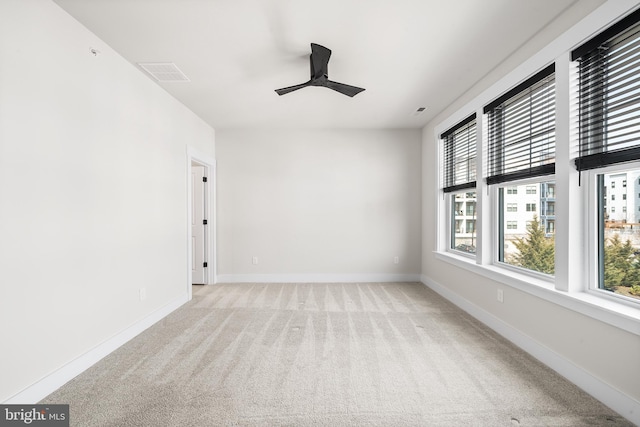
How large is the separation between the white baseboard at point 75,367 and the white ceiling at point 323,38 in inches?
98.9

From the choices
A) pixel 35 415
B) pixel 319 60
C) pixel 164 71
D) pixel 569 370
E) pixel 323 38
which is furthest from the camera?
pixel 164 71

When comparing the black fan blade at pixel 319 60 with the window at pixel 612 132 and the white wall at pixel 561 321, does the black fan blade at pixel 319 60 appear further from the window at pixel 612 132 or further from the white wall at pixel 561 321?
the window at pixel 612 132

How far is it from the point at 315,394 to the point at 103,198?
7.45ft

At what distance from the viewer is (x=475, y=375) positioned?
2203mm

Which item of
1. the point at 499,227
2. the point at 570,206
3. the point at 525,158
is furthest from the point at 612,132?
the point at 499,227

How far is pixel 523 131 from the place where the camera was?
108 inches

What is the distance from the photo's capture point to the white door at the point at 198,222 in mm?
5070

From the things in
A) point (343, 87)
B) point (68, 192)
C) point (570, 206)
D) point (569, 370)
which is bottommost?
point (569, 370)

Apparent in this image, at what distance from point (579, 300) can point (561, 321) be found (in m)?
0.27

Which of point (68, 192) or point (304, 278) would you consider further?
→ point (304, 278)

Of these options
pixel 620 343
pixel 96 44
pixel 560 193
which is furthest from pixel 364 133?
pixel 620 343

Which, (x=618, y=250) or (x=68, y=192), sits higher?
(x=68, y=192)

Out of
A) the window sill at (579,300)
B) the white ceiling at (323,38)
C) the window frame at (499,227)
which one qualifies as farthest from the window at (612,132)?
the window frame at (499,227)

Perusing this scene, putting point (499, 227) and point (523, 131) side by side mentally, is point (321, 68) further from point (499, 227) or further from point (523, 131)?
point (499, 227)
